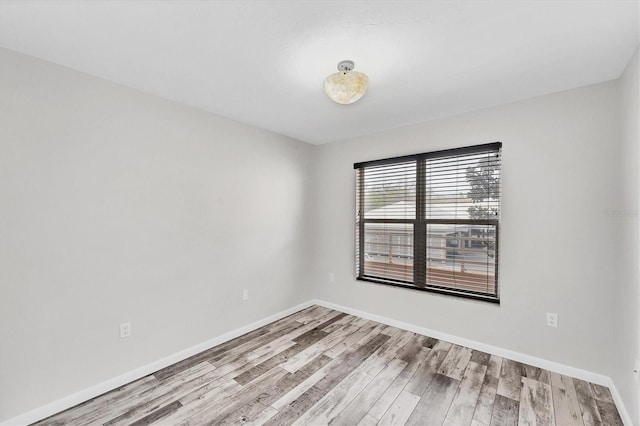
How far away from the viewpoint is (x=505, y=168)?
2650 mm

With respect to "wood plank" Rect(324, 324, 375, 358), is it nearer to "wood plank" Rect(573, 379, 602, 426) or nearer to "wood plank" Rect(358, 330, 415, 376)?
"wood plank" Rect(358, 330, 415, 376)

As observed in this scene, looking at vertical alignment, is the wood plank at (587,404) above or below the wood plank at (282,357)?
above

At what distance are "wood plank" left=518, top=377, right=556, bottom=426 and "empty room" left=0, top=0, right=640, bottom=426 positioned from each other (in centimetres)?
2

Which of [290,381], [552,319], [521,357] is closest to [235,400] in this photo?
[290,381]

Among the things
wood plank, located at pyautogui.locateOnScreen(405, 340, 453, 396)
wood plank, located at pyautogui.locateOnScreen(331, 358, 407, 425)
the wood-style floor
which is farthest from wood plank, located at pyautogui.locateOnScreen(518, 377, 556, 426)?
wood plank, located at pyautogui.locateOnScreen(331, 358, 407, 425)

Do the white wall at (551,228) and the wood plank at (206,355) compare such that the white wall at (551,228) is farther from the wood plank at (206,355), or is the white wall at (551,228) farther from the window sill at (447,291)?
the wood plank at (206,355)

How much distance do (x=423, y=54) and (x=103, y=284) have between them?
114 inches

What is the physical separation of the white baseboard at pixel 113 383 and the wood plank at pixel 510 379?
2.49m

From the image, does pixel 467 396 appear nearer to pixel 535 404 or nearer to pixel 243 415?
pixel 535 404

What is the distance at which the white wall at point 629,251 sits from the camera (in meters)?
1.72

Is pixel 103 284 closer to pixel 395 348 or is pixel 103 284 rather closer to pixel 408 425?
pixel 408 425

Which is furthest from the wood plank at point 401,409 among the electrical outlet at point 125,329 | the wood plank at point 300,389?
the electrical outlet at point 125,329

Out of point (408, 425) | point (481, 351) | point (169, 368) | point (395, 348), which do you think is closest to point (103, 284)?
point (169, 368)

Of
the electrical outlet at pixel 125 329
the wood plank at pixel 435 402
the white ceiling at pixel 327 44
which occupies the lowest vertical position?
the wood plank at pixel 435 402
